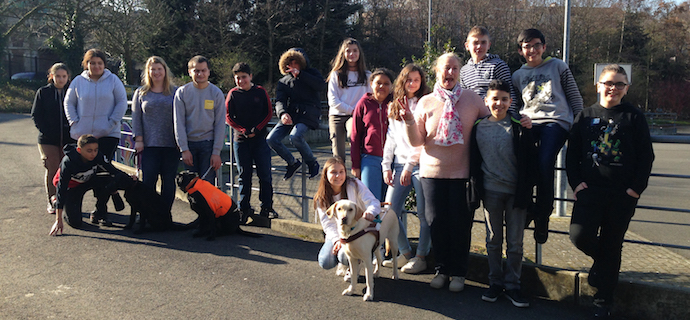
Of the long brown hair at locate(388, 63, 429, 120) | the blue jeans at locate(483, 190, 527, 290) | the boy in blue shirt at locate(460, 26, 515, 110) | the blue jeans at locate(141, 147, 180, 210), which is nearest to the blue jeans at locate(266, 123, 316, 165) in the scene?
the blue jeans at locate(141, 147, 180, 210)

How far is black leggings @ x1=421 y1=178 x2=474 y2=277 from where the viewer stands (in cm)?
439

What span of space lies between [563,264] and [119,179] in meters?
5.64

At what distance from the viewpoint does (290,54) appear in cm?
632

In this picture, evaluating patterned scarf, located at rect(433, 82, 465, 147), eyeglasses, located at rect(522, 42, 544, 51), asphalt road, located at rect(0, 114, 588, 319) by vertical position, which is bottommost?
asphalt road, located at rect(0, 114, 588, 319)

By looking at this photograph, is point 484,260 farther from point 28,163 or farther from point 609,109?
point 28,163

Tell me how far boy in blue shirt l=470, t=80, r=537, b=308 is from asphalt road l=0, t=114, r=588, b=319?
0.21 meters

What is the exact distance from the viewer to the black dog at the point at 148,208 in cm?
611

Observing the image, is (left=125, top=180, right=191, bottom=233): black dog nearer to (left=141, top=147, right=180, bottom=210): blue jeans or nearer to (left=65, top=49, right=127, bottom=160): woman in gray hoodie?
(left=141, top=147, right=180, bottom=210): blue jeans

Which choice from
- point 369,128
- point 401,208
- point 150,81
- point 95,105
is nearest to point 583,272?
point 401,208

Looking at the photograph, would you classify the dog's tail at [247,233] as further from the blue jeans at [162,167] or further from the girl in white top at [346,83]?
the girl in white top at [346,83]

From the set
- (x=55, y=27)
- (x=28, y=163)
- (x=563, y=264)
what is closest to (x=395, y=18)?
(x=55, y=27)

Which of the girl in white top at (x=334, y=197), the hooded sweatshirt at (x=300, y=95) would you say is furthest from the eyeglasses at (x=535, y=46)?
the hooded sweatshirt at (x=300, y=95)

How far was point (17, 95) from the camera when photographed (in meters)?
32.2

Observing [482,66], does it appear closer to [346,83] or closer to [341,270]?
[346,83]
